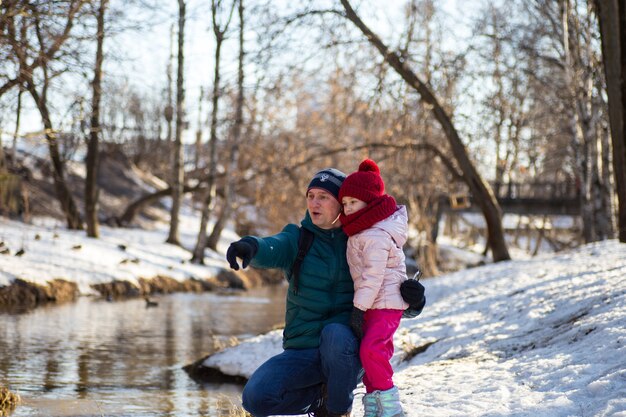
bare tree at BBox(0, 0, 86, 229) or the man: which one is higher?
bare tree at BBox(0, 0, 86, 229)

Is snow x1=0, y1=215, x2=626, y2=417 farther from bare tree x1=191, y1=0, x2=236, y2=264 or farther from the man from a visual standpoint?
bare tree x1=191, y1=0, x2=236, y2=264

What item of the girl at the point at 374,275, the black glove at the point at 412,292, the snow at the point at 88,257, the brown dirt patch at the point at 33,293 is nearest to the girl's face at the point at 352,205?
the girl at the point at 374,275

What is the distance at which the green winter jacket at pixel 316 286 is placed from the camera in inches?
201

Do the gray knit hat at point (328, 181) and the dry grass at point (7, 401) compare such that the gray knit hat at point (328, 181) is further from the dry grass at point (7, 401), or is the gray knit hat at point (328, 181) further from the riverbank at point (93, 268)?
the riverbank at point (93, 268)

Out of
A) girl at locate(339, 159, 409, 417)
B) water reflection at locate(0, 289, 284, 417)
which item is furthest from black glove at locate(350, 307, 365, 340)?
water reflection at locate(0, 289, 284, 417)

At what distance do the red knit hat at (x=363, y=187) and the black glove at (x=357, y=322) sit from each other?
63 cm

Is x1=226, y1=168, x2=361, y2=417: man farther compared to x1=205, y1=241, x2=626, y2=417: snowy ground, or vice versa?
x1=205, y1=241, x2=626, y2=417: snowy ground

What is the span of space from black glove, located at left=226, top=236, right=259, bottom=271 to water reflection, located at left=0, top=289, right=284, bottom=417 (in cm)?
260

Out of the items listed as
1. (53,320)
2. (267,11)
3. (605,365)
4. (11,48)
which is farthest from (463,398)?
(267,11)

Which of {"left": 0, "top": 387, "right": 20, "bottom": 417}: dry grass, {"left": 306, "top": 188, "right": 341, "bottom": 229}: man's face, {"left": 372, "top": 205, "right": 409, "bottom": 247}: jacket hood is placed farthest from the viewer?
{"left": 0, "top": 387, "right": 20, "bottom": 417}: dry grass

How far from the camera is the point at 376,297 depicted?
500 centimetres

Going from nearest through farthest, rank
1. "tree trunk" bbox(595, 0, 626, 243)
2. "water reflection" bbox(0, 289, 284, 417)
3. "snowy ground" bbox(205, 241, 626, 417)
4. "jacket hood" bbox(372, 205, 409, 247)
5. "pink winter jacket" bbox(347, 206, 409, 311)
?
"pink winter jacket" bbox(347, 206, 409, 311)
"jacket hood" bbox(372, 205, 409, 247)
"snowy ground" bbox(205, 241, 626, 417)
"water reflection" bbox(0, 289, 284, 417)
"tree trunk" bbox(595, 0, 626, 243)

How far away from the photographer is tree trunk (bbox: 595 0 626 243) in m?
10.7

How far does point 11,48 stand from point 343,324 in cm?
822
